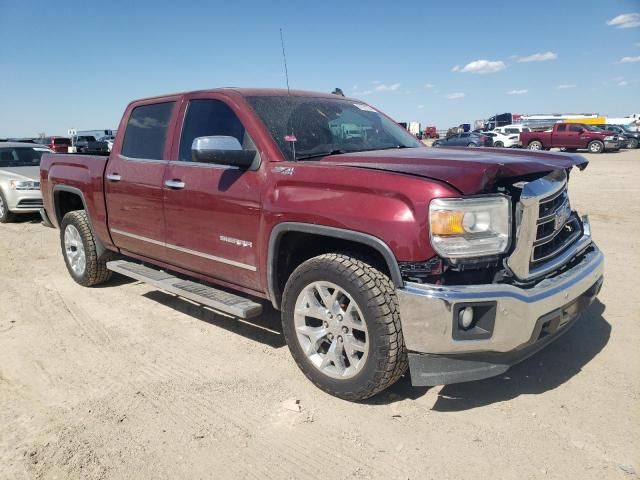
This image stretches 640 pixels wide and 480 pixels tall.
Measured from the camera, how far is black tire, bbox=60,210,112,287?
530cm

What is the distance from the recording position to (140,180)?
4363mm

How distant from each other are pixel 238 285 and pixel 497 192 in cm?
197

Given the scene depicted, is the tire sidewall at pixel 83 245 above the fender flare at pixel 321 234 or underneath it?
underneath

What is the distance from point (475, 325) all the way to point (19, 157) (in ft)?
38.5

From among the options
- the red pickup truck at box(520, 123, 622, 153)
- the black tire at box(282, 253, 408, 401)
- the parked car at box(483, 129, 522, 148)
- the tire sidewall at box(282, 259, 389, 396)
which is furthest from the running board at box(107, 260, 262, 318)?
the parked car at box(483, 129, 522, 148)

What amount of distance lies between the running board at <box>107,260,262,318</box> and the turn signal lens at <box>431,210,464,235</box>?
4.87 feet

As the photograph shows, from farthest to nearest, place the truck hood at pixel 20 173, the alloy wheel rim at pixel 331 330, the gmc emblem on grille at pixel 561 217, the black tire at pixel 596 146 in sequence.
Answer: the black tire at pixel 596 146, the truck hood at pixel 20 173, the gmc emblem on grille at pixel 561 217, the alloy wheel rim at pixel 331 330

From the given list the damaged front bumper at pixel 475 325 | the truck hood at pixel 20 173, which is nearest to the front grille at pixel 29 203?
the truck hood at pixel 20 173

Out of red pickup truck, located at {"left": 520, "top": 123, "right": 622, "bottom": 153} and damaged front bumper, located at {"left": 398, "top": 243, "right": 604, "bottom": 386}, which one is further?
red pickup truck, located at {"left": 520, "top": 123, "right": 622, "bottom": 153}

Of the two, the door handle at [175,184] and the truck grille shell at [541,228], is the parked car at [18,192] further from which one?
the truck grille shell at [541,228]

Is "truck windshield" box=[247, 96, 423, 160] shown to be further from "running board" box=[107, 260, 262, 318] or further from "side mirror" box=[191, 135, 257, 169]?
"running board" box=[107, 260, 262, 318]

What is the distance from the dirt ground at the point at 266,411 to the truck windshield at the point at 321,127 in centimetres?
156

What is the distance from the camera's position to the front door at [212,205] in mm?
3451

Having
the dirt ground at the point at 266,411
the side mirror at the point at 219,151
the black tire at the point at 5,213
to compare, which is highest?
the side mirror at the point at 219,151
